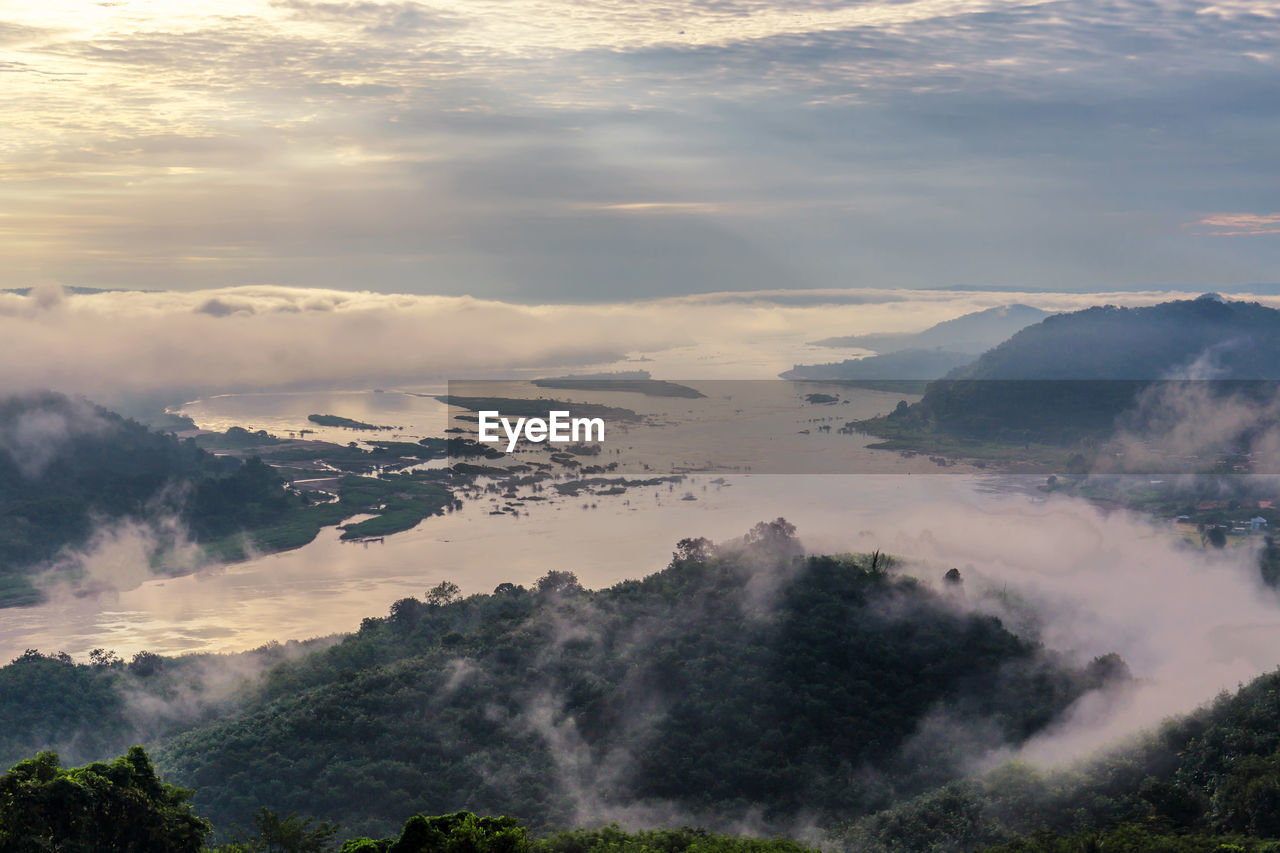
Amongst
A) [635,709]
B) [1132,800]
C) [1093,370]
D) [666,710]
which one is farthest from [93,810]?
[1093,370]

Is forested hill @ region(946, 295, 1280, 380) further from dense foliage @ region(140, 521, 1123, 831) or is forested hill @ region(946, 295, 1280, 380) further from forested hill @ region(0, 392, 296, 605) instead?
dense foliage @ region(140, 521, 1123, 831)

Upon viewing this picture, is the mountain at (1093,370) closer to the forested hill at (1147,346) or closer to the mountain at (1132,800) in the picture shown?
the forested hill at (1147,346)

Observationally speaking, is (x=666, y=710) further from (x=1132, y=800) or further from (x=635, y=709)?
(x=1132, y=800)

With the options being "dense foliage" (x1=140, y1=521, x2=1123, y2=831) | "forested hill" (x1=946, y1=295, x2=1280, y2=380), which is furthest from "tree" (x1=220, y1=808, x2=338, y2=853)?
"forested hill" (x1=946, y1=295, x2=1280, y2=380)

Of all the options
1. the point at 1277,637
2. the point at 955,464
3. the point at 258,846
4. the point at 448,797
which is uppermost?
the point at 258,846

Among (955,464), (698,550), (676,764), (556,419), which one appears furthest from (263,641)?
(955,464)

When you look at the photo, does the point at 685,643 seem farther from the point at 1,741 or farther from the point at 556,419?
the point at 556,419
